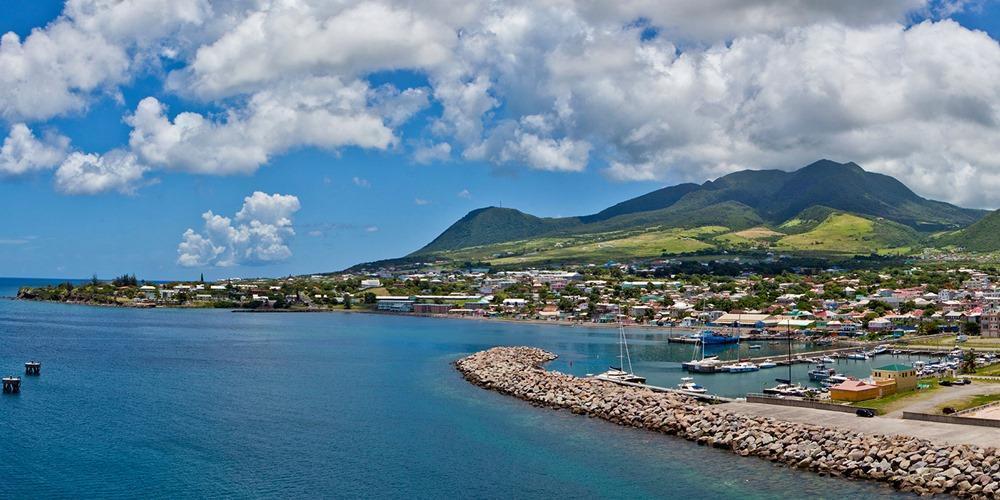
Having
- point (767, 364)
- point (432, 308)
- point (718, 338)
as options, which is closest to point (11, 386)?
point (767, 364)

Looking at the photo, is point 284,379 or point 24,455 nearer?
point 24,455

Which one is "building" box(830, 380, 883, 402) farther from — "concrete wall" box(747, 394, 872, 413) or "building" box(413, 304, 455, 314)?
"building" box(413, 304, 455, 314)

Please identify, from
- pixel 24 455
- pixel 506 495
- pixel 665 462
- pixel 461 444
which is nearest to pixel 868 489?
pixel 665 462

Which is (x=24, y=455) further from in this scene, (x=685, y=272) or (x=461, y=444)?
(x=685, y=272)

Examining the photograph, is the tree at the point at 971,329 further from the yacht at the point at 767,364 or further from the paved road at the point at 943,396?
the paved road at the point at 943,396

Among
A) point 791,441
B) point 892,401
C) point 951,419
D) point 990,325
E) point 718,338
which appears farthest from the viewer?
point 718,338

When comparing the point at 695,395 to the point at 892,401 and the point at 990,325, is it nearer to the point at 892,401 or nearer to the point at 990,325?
the point at 892,401

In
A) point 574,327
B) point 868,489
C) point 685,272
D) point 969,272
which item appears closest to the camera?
point 868,489
